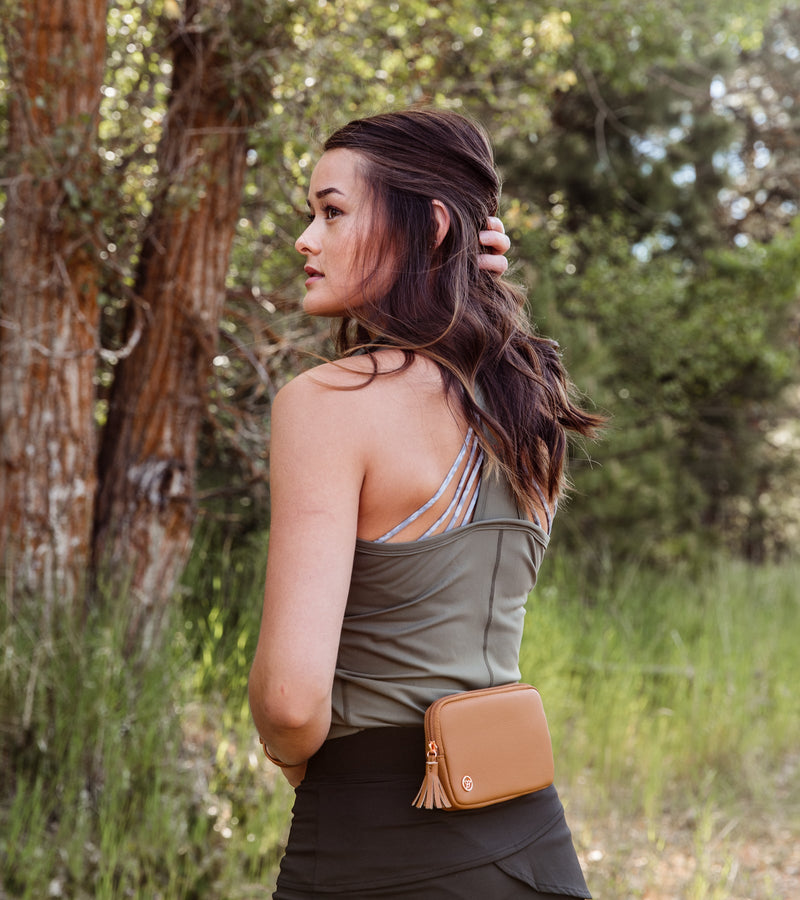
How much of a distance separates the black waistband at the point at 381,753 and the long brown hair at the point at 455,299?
1.22 feet

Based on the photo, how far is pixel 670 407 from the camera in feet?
31.5

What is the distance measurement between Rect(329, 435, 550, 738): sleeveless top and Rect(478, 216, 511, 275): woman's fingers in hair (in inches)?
18.0

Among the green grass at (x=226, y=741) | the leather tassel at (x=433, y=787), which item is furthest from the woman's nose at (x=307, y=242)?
the green grass at (x=226, y=741)

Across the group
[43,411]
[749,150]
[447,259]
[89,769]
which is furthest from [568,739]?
[749,150]

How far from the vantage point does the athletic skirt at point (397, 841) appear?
1.25 m

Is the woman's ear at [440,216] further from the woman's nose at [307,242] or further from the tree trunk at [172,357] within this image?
the tree trunk at [172,357]

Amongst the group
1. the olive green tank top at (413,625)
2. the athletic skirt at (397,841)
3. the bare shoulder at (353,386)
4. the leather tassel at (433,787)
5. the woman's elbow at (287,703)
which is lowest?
the athletic skirt at (397,841)

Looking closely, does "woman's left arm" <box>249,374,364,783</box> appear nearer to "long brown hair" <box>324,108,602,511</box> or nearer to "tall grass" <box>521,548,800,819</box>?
"long brown hair" <box>324,108,602,511</box>

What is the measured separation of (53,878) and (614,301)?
7461mm

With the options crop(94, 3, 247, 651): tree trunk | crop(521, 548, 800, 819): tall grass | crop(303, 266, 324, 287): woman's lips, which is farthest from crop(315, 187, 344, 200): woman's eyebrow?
crop(521, 548, 800, 819): tall grass

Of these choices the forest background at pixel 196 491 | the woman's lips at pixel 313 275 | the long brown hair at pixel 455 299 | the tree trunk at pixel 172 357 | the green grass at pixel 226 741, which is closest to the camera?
the long brown hair at pixel 455 299

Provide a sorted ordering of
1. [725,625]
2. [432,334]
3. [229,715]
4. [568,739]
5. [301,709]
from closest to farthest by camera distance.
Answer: [301,709]
[432,334]
[229,715]
[568,739]
[725,625]

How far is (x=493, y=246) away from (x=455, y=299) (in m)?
0.21

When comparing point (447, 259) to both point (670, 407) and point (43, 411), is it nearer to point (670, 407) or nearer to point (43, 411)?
point (43, 411)
